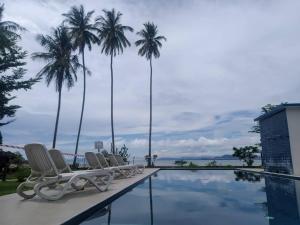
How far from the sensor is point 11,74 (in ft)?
74.7

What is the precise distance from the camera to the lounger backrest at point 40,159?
254 inches

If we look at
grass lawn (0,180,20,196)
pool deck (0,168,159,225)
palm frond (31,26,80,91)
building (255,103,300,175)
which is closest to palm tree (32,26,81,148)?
palm frond (31,26,80,91)

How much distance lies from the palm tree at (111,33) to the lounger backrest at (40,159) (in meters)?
22.4

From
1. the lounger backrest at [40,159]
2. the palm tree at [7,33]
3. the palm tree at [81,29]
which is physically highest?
the palm tree at [81,29]

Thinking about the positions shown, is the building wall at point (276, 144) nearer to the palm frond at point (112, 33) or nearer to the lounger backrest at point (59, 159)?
the lounger backrest at point (59, 159)

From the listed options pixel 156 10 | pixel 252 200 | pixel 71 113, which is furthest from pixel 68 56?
pixel 252 200

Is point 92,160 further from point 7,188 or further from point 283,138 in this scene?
point 283,138

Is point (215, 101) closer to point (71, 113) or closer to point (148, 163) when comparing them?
point (148, 163)

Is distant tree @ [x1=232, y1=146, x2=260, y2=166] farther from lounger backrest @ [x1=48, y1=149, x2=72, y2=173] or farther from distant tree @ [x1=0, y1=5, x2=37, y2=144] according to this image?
lounger backrest @ [x1=48, y1=149, x2=72, y2=173]

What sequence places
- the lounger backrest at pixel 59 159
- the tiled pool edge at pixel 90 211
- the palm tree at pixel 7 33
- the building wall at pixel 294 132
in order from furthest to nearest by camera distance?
the palm tree at pixel 7 33
the building wall at pixel 294 132
the lounger backrest at pixel 59 159
the tiled pool edge at pixel 90 211

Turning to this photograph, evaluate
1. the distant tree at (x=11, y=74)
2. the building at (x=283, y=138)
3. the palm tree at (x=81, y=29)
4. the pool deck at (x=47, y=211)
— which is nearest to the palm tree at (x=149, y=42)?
the palm tree at (x=81, y=29)

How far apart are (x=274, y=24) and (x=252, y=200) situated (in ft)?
26.4

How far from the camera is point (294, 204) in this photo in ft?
22.8

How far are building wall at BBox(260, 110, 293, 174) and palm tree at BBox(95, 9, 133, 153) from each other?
15.3 metres
